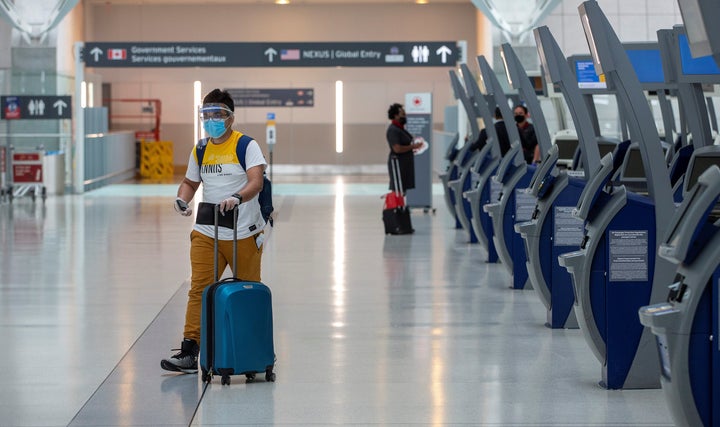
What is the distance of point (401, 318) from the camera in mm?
8109

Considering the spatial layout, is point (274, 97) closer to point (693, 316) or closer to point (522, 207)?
point (522, 207)

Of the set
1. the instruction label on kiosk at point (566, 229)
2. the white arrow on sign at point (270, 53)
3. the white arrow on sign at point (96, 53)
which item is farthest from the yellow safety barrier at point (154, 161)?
the instruction label on kiosk at point (566, 229)

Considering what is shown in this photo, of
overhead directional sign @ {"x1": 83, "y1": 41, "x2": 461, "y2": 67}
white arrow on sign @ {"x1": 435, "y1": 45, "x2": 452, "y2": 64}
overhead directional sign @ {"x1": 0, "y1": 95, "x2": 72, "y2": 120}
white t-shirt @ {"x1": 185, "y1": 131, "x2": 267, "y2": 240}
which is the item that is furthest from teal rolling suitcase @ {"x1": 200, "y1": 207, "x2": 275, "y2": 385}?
overhead directional sign @ {"x1": 83, "y1": 41, "x2": 461, "y2": 67}

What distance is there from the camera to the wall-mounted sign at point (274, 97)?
30.5 metres

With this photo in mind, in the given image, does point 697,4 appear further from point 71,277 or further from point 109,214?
point 109,214

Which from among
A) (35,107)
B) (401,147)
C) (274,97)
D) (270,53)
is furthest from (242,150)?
(274,97)

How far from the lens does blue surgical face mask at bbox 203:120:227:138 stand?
20.2 feet

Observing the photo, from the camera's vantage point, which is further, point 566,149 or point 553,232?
point 566,149

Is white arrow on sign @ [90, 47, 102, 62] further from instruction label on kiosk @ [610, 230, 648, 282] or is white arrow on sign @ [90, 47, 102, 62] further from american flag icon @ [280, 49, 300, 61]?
instruction label on kiosk @ [610, 230, 648, 282]

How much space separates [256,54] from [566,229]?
15433 millimetres

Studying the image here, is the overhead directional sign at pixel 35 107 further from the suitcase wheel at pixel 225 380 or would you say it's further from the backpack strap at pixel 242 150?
the suitcase wheel at pixel 225 380

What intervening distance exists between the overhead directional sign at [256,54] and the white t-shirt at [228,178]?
15.9m

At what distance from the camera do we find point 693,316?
3980 millimetres

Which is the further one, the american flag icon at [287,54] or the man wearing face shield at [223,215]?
the american flag icon at [287,54]
